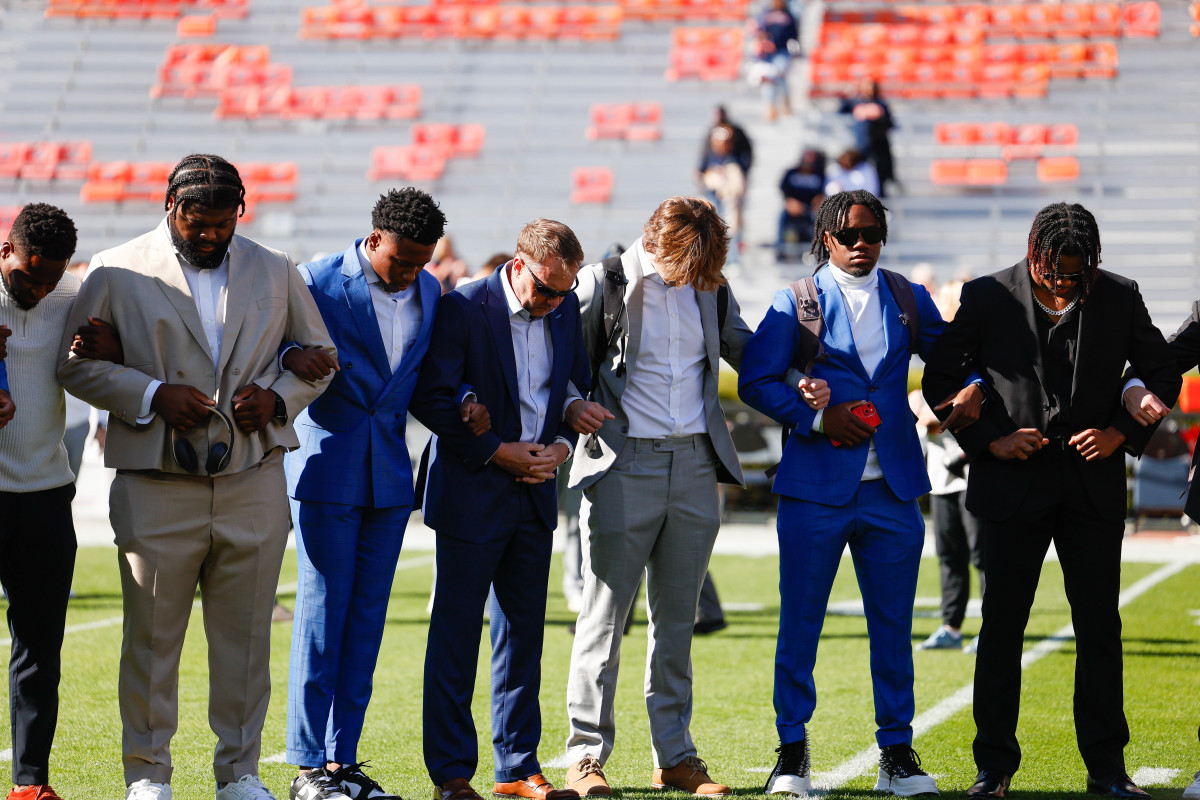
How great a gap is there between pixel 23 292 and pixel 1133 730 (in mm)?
4790

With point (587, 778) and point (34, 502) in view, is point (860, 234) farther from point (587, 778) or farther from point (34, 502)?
point (34, 502)

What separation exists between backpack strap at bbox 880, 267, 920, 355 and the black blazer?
13 centimetres

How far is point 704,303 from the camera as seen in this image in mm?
4945

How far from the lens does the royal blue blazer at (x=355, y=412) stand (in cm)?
448

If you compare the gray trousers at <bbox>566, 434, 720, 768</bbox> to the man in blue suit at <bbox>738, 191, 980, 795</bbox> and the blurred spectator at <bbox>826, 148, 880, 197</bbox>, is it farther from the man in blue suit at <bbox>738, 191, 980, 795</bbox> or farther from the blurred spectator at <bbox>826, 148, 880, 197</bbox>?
the blurred spectator at <bbox>826, 148, 880, 197</bbox>

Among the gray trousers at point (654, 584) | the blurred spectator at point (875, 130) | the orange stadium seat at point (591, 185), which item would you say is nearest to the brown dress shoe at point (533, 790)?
the gray trousers at point (654, 584)

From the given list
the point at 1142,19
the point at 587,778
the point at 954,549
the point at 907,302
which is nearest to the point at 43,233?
the point at 587,778

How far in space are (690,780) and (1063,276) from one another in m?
2.26

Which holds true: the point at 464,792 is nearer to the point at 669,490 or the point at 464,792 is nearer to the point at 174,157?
the point at 669,490

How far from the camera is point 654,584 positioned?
488 cm

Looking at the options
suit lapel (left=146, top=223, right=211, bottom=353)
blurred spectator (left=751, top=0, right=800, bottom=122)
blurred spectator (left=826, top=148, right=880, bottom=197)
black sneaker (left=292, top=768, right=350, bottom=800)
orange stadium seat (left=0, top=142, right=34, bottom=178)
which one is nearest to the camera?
suit lapel (left=146, top=223, right=211, bottom=353)

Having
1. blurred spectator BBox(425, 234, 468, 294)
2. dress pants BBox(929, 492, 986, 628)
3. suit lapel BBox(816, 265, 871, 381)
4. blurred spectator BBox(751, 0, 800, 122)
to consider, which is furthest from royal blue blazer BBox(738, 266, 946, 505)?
blurred spectator BBox(751, 0, 800, 122)

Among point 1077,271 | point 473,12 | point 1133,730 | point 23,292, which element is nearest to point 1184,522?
point 1133,730

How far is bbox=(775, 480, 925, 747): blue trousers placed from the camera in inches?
186
